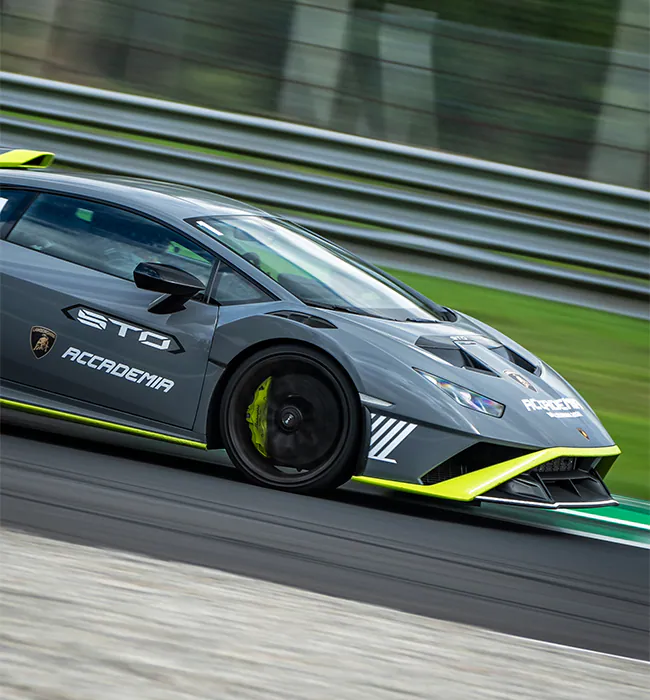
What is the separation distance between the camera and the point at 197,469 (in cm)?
566

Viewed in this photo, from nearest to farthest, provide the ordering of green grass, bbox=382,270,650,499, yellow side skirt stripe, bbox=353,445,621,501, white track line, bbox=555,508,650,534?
yellow side skirt stripe, bbox=353,445,621,501 < white track line, bbox=555,508,650,534 < green grass, bbox=382,270,650,499

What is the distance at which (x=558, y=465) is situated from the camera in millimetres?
5238

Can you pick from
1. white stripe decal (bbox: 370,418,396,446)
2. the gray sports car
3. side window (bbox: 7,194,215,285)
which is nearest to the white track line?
the gray sports car

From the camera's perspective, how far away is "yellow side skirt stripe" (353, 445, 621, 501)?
16.5 feet

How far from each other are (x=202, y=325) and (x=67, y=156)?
14.9 feet

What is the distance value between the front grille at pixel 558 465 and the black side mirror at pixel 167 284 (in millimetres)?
1638

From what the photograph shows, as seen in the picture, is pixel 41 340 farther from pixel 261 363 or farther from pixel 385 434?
pixel 385 434

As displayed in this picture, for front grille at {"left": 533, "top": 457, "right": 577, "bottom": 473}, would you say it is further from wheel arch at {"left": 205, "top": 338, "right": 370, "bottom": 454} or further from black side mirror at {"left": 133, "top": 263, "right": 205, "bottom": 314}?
black side mirror at {"left": 133, "top": 263, "right": 205, "bottom": 314}

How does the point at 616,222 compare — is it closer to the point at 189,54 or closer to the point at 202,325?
the point at 189,54

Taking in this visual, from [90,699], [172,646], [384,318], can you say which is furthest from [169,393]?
[90,699]

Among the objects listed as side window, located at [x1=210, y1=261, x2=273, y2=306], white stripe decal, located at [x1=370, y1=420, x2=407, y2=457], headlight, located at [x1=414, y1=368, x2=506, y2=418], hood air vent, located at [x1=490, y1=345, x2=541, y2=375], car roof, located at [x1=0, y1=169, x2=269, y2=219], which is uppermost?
car roof, located at [x1=0, y1=169, x2=269, y2=219]

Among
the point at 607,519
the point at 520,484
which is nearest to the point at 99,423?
the point at 520,484

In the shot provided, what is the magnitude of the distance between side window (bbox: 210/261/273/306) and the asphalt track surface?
78cm

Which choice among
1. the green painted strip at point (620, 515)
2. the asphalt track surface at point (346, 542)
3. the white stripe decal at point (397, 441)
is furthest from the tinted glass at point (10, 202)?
the green painted strip at point (620, 515)
